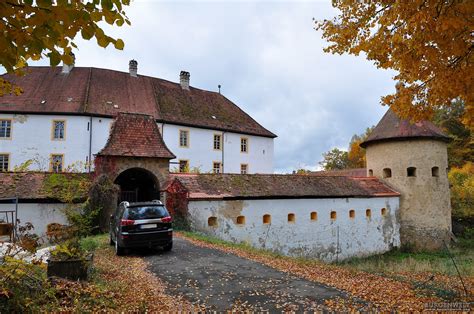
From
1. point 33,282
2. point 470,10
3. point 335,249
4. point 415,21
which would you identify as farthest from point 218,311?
point 335,249

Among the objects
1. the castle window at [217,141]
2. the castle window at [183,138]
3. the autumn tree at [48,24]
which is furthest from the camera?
the castle window at [217,141]

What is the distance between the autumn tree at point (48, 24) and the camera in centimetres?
232

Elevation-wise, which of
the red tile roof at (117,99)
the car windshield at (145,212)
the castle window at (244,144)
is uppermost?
the red tile roof at (117,99)

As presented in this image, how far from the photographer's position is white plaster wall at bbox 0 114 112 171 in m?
23.5

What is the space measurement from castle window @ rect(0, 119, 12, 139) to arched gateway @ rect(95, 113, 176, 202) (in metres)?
13.6

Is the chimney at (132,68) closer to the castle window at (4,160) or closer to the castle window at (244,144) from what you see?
the castle window at (244,144)

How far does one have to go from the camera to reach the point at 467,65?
5863mm

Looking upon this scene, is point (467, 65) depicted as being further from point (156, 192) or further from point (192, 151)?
point (192, 151)

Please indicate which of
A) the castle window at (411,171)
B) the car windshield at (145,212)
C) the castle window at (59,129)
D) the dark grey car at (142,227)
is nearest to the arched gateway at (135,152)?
the dark grey car at (142,227)

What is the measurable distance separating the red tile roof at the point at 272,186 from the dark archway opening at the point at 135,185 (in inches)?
102

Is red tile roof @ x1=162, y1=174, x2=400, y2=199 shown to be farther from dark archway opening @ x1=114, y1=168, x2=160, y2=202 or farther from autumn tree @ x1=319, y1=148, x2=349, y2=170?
autumn tree @ x1=319, y1=148, x2=349, y2=170

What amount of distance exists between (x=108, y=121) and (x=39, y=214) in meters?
13.0

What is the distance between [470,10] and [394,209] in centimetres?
1827

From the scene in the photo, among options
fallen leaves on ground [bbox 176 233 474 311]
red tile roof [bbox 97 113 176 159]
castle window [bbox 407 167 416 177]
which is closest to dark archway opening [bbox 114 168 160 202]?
red tile roof [bbox 97 113 176 159]
